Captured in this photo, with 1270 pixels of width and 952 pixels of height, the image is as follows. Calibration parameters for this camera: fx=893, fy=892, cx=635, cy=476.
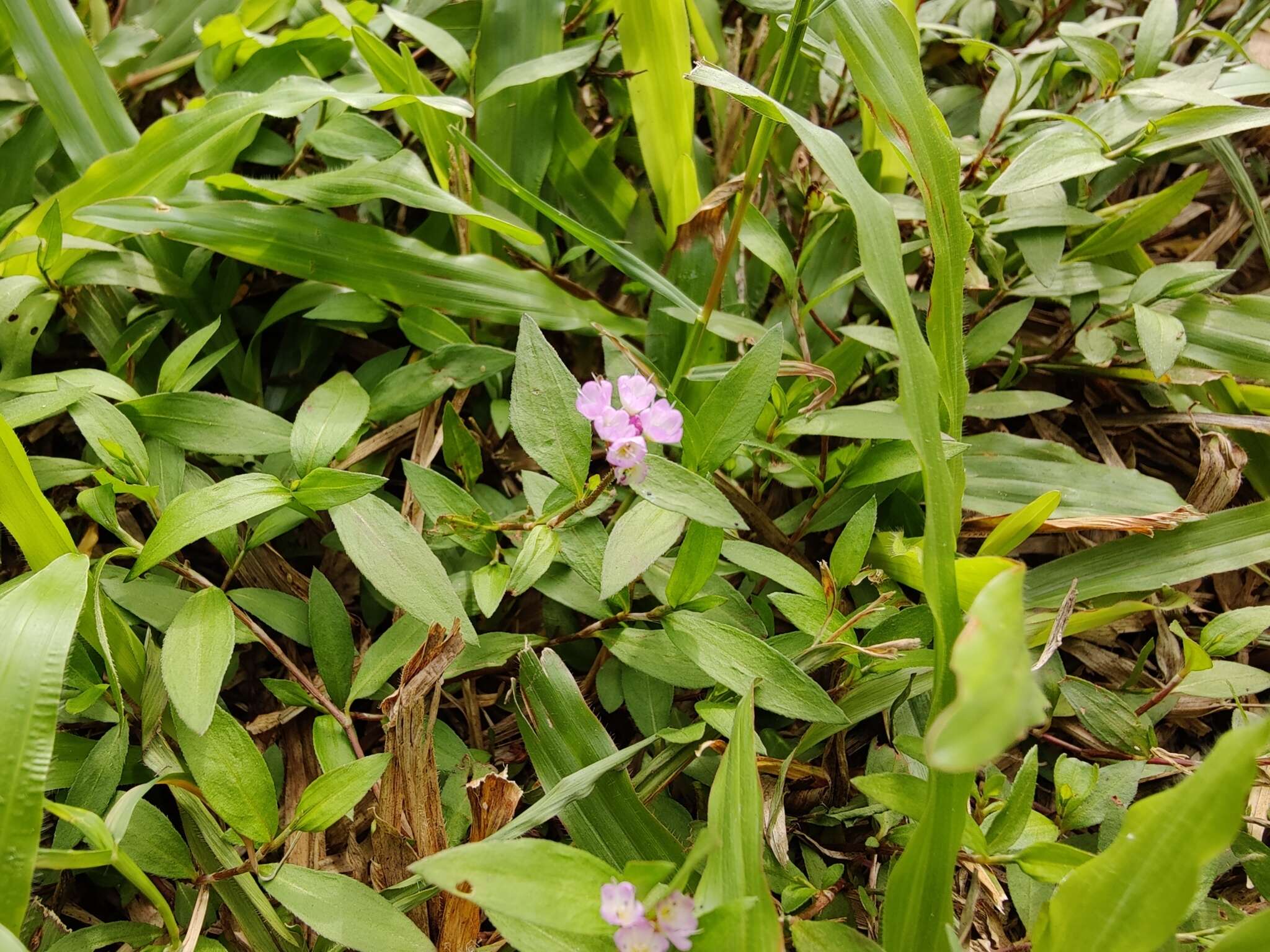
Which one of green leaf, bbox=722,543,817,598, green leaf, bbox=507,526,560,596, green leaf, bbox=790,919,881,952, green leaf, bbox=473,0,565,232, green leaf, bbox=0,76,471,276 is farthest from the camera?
green leaf, bbox=473,0,565,232

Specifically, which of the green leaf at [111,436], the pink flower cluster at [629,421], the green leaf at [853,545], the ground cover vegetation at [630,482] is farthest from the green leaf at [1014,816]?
the green leaf at [111,436]

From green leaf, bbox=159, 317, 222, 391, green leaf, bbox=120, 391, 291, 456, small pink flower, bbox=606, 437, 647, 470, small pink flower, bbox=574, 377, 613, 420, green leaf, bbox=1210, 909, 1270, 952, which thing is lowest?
green leaf, bbox=1210, 909, 1270, 952

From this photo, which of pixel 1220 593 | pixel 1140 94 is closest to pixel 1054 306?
pixel 1140 94

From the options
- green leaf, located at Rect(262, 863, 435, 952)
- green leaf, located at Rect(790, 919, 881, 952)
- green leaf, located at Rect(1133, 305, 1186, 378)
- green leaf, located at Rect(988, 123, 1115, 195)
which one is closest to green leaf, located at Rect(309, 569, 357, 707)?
green leaf, located at Rect(262, 863, 435, 952)

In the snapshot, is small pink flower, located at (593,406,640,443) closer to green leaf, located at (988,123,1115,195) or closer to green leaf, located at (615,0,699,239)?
green leaf, located at (615,0,699,239)

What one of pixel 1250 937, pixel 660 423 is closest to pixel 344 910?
pixel 660 423

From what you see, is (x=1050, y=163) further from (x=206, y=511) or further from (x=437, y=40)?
(x=206, y=511)
